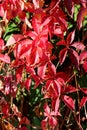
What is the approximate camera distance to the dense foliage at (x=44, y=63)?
3.94 ft

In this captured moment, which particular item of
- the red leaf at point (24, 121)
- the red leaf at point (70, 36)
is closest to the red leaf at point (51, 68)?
the red leaf at point (70, 36)

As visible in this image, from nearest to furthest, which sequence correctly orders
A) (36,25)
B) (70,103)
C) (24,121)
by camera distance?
(36,25) → (70,103) → (24,121)

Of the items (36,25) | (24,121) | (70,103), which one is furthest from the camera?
(24,121)

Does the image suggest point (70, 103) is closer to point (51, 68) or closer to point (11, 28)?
point (51, 68)

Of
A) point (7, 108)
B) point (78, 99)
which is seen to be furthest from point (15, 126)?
point (78, 99)

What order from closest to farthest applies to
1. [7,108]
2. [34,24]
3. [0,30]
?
[34,24] → [0,30] → [7,108]

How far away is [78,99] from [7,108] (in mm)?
381

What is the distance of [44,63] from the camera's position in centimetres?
126

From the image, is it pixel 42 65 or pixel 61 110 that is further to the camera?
pixel 61 110

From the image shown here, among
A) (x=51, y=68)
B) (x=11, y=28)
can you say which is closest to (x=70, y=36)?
(x=51, y=68)

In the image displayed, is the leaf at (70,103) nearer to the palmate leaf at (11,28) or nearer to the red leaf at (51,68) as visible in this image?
the red leaf at (51,68)

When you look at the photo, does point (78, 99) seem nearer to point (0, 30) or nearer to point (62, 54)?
point (62, 54)

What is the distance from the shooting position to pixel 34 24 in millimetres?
1182

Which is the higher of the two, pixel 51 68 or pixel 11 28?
pixel 11 28
